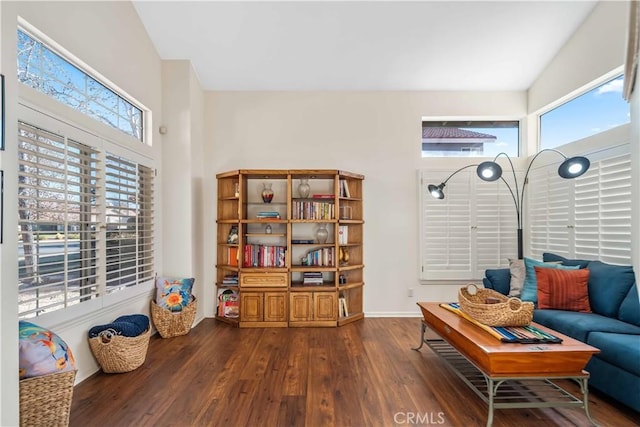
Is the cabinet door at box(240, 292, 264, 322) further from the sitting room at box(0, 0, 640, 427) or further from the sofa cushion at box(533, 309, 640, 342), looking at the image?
the sofa cushion at box(533, 309, 640, 342)

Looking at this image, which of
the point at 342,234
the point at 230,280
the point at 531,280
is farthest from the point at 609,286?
the point at 230,280

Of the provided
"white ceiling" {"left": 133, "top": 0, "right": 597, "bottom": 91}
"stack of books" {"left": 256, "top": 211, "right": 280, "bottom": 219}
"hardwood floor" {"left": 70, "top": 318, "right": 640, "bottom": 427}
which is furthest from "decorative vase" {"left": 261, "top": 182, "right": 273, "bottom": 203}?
"hardwood floor" {"left": 70, "top": 318, "right": 640, "bottom": 427}

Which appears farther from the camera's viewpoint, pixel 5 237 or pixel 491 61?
pixel 491 61

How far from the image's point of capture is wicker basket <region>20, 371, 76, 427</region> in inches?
68.2

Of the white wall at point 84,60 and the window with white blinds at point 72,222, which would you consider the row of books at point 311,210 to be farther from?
the window with white blinds at point 72,222

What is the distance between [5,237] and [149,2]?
2908mm

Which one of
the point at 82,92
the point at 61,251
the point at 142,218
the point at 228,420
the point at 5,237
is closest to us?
the point at 5,237

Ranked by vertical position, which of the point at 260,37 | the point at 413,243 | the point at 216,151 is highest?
the point at 260,37

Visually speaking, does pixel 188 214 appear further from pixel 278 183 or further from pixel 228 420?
pixel 228 420

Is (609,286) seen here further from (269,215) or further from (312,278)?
(269,215)

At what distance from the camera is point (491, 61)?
153 inches

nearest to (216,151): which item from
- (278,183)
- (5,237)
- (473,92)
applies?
(278,183)

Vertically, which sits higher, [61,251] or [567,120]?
[567,120]

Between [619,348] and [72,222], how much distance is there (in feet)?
13.6
